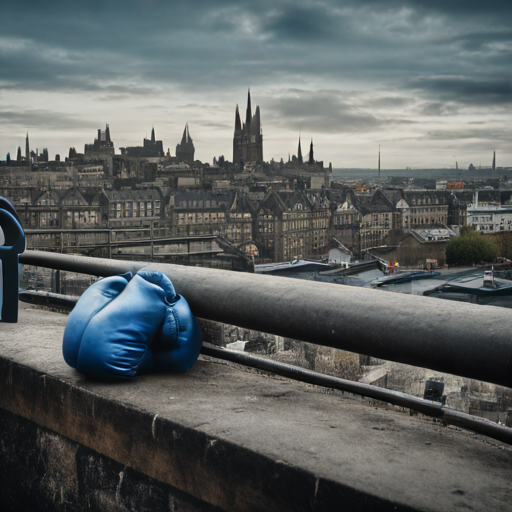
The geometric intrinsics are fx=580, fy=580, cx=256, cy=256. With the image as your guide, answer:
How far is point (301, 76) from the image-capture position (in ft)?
66.0

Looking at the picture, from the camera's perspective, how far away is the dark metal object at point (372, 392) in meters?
1.30

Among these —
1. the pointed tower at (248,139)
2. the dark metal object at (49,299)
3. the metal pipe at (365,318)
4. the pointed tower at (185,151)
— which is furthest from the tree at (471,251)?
the pointed tower at (185,151)

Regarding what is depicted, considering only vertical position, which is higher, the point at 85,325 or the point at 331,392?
the point at 85,325

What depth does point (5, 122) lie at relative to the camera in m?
36.5

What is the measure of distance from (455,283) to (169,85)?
87.1 ft

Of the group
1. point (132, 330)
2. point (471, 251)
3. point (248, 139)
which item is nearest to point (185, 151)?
point (248, 139)

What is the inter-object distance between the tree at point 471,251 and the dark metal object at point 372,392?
6496mm

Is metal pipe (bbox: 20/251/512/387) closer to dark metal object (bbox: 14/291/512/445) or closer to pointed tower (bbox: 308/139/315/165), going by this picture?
dark metal object (bbox: 14/291/512/445)

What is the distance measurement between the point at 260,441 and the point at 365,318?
1.24ft

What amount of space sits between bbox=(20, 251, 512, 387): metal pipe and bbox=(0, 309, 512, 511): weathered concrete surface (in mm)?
193

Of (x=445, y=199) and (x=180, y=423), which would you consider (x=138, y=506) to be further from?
(x=445, y=199)

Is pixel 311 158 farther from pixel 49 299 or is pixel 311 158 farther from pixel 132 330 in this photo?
pixel 132 330

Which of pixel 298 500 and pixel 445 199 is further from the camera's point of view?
pixel 445 199

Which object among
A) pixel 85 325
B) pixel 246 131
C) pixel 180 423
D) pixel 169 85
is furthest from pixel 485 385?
pixel 169 85
